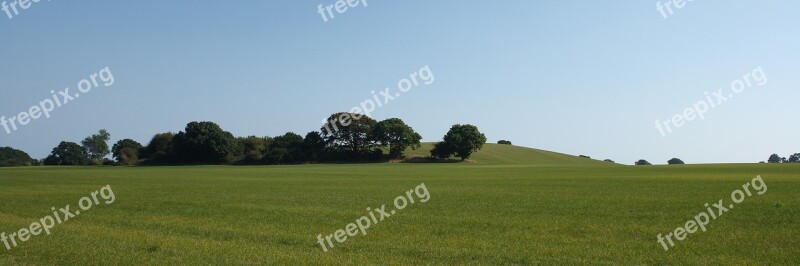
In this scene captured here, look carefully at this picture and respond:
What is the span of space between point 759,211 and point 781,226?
12.2 feet

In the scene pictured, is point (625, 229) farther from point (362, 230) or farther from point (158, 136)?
point (158, 136)

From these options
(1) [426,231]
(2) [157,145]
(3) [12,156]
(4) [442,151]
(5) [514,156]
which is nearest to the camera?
(1) [426,231]

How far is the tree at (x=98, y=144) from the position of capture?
165 meters

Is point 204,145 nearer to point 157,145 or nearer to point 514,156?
point 157,145

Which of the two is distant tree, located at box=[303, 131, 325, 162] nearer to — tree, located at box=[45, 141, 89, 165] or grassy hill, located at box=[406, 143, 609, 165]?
grassy hill, located at box=[406, 143, 609, 165]

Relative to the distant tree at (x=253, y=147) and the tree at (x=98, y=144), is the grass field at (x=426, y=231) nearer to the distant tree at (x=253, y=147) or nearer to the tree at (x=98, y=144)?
the distant tree at (x=253, y=147)

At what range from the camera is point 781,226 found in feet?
51.4

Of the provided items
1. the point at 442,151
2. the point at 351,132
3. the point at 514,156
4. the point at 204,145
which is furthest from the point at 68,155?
the point at 514,156

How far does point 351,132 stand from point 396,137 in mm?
11763

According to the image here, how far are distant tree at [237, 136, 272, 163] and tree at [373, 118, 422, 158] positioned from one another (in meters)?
27.5

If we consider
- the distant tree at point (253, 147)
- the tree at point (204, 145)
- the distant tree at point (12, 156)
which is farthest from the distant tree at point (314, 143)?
the distant tree at point (12, 156)

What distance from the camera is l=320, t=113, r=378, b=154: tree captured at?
5344 inches

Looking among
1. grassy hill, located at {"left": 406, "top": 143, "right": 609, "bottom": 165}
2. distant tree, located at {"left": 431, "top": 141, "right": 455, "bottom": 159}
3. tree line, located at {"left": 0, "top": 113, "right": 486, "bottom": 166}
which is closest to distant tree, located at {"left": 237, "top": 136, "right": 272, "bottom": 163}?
tree line, located at {"left": 0, "top": 113, "right": 486, "bottom": 166}

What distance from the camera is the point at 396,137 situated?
13200cm
